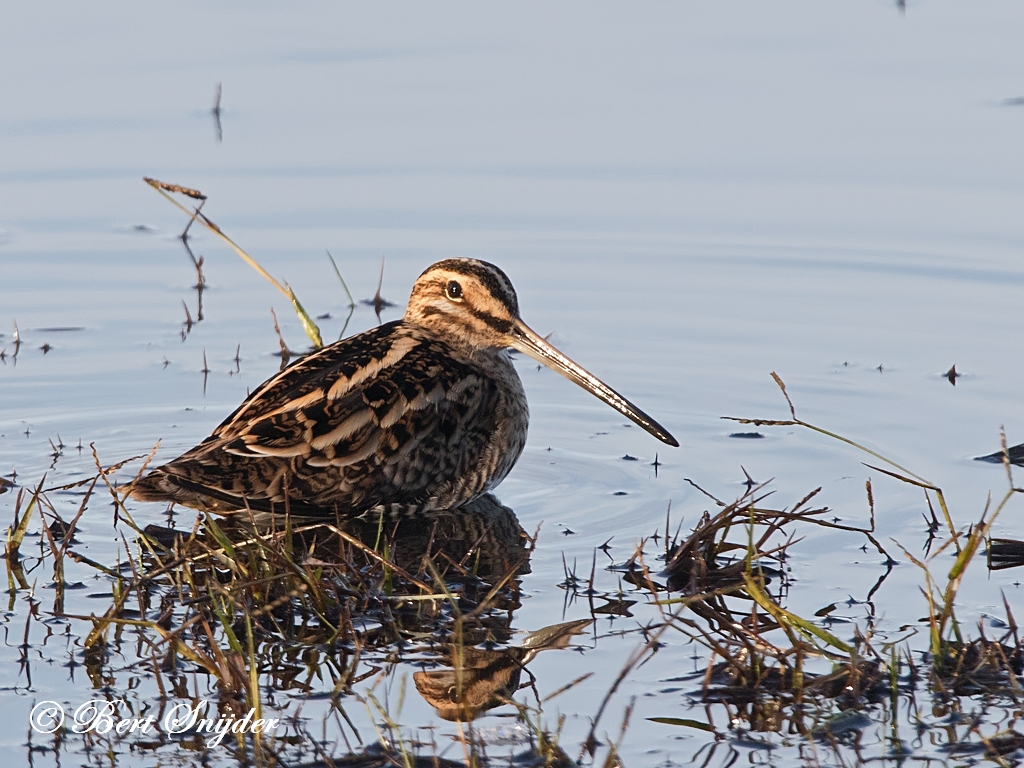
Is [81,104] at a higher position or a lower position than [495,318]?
higher

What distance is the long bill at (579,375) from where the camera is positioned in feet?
23.1

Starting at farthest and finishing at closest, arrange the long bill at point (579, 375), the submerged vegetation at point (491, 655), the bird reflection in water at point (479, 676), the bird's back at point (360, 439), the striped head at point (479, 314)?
1. the striped head at point (479, 314)
2. the long bill at point (579, 375)
3. the bird's back at point (360, 439)
4. the bird reflection in water at point (479, 676)
5. the submerged vegetation at point (491, 655)

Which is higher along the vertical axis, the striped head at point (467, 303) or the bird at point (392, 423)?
the striped head at point (467, 303)

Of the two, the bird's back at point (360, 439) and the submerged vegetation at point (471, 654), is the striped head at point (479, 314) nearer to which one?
the bird's back at point (360, 439)

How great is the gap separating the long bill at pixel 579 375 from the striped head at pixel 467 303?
62mm

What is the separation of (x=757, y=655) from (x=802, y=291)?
187 inches

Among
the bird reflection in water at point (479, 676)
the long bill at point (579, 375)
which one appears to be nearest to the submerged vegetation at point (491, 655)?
the bird reflection in water at point (479, 676)

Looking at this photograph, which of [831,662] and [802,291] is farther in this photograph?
[802,291]

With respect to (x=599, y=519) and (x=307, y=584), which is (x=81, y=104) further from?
(x=307, y=584)

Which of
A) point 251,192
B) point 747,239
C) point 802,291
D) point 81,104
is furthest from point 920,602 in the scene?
point 81,104

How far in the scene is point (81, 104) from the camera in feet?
37.7

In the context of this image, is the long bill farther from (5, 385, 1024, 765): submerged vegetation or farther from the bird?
(5, 385, 1024, 765): submerged vegetation

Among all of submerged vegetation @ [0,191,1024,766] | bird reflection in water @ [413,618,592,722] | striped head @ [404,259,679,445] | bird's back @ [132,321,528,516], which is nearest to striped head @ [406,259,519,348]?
striped head @ [404,259,679,445]

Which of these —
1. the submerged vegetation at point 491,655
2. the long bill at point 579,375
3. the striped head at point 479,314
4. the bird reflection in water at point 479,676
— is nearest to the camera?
the submerged vegetation at point 491,655
